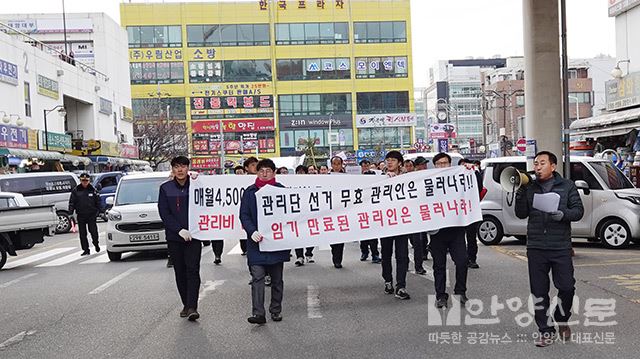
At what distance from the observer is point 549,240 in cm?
636

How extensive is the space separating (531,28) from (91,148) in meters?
34.2

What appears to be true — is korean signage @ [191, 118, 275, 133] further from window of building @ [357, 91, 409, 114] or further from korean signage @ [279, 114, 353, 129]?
window of building @ [357, 91, 409, 114]

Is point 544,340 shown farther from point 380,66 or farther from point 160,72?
point 160,72

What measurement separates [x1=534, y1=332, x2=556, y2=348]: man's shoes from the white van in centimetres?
A: 669

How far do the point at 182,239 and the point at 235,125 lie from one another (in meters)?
66.5

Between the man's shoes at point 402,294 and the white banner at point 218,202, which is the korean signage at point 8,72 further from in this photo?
the man's shoes at point 402,294

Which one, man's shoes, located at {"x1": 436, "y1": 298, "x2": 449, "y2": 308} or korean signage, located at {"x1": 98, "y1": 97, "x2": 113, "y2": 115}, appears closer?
man's shoes, located at {"x1": 436, "y1": 298, "x2": 449, "y2": 308}

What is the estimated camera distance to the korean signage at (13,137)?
3017 cm

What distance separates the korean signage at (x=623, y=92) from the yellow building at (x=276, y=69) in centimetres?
4811

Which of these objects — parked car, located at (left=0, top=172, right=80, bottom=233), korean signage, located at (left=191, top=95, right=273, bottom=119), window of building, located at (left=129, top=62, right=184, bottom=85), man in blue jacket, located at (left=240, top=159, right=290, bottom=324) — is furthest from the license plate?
window of building, located at (left=129, top=62, right=184, bottom=85)

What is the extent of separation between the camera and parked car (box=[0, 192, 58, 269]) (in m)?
13.6

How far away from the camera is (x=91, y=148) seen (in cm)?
4444

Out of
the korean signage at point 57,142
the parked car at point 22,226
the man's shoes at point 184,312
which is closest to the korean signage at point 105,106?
the korean signage at point 57,142

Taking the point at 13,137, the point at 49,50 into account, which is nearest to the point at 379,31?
the point at 49,50
